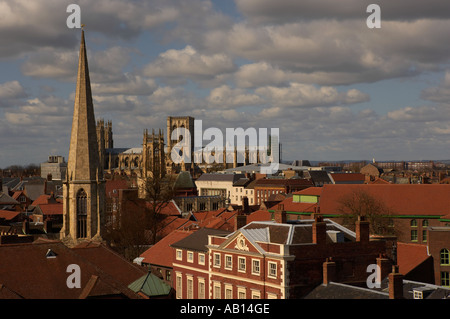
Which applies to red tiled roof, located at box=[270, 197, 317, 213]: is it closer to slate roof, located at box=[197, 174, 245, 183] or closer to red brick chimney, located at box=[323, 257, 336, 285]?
red brick chimney, located at box=[323, 257, 336, 285]

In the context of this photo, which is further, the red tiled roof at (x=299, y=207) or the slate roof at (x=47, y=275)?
the red tiled roof at (x=299, y=207)

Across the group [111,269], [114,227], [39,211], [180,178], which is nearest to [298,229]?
[111,269]

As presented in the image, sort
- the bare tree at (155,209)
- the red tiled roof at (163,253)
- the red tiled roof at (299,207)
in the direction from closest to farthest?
the red tiled roof at (163,253) < the bare tree at (155,209) < the red tiled roof at (299,207)

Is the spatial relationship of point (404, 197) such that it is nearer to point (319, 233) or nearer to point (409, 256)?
point (409, 256)

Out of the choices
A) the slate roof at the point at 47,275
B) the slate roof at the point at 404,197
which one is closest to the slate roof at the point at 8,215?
the slate roof at the point at 404,197

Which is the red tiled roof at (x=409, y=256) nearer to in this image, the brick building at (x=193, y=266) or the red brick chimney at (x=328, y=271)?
the red brick chimney at (x=328, y=271)

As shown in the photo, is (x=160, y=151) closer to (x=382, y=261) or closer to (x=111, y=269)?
(x=111, y=269)
